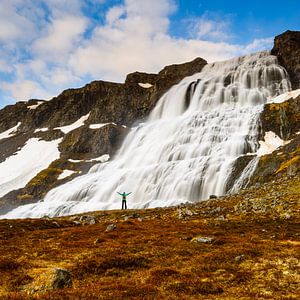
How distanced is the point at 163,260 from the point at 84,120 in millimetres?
137838

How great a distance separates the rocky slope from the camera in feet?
241

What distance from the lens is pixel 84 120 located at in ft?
502

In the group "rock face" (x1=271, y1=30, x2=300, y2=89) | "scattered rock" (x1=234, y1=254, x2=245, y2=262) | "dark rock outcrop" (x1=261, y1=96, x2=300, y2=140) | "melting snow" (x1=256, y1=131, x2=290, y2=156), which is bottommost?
"scattered rock" (x1=234, y1=254, x2=245, y2=262)

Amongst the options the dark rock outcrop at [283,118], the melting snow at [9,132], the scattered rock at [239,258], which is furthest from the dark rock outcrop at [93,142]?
the scattered rock at [239,258]

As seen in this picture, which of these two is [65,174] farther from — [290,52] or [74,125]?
[290,52]

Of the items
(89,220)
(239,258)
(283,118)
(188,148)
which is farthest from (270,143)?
(239,258)

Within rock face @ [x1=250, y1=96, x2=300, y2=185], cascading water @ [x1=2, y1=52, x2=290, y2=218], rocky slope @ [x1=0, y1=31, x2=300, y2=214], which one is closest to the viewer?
rock face @ [x1=250, y1=96, x2=300, y2=185]

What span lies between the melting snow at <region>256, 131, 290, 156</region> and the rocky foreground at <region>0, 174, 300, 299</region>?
105 ft

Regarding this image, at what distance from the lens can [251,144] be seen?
2746 inches

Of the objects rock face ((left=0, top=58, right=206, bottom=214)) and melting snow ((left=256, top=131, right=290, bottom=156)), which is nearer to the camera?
melting snow ((left=256, top=131, right=290, bottom=156))

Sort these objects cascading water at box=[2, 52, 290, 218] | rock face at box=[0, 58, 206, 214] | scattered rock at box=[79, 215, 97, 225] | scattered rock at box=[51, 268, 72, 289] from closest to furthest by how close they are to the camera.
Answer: scattered rock at box=[51, 268, 72, 289] → scattered rock at box=[79, 215, 97, 225] → cascading water at box=[2, 52, 290, 218] → rock face at box=[0, 58, 206, 214]

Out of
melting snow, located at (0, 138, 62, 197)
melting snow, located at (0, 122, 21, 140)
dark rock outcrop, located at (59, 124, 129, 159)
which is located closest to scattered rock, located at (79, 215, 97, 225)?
dark rock outcrop, located at (59, 124, 129, 159)

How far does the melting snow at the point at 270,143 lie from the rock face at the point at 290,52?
115 feet

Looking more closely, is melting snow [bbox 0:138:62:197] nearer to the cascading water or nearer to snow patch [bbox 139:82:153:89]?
the cascading water
